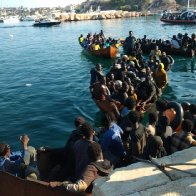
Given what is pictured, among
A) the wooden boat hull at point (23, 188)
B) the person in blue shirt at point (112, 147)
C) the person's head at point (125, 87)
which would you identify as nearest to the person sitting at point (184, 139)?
the person in blue shirt at point (112, 147)

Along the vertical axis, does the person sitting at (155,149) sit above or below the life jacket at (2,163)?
above

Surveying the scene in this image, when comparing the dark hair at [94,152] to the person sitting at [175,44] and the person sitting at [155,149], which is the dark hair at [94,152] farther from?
the person sitting at [175,44]

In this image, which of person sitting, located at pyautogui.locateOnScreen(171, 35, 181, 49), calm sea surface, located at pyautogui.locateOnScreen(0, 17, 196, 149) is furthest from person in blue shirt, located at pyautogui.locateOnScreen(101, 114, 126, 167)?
person sitting, located at pyautogui.locateOnScreen(171, 35, 181, 49)

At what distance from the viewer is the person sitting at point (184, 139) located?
8039mm

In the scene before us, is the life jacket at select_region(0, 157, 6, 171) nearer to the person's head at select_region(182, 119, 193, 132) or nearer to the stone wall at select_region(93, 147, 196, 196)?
the stone wall at select_region(93, 147, 196, 196)

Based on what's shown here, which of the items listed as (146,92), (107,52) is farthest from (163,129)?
(107,52)

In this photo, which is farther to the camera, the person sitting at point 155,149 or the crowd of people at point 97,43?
the crowd of people at point 97,43

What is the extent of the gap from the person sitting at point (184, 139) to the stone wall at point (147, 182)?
1.78 metres

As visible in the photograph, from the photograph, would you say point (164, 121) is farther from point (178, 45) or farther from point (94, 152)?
point (178, 45)

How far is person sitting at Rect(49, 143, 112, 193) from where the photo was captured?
21.1ft

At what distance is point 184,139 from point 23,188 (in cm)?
367

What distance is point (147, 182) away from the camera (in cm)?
576

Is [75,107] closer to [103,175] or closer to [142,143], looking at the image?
[142,143]

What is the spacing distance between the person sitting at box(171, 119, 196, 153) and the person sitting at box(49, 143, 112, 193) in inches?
82.1
